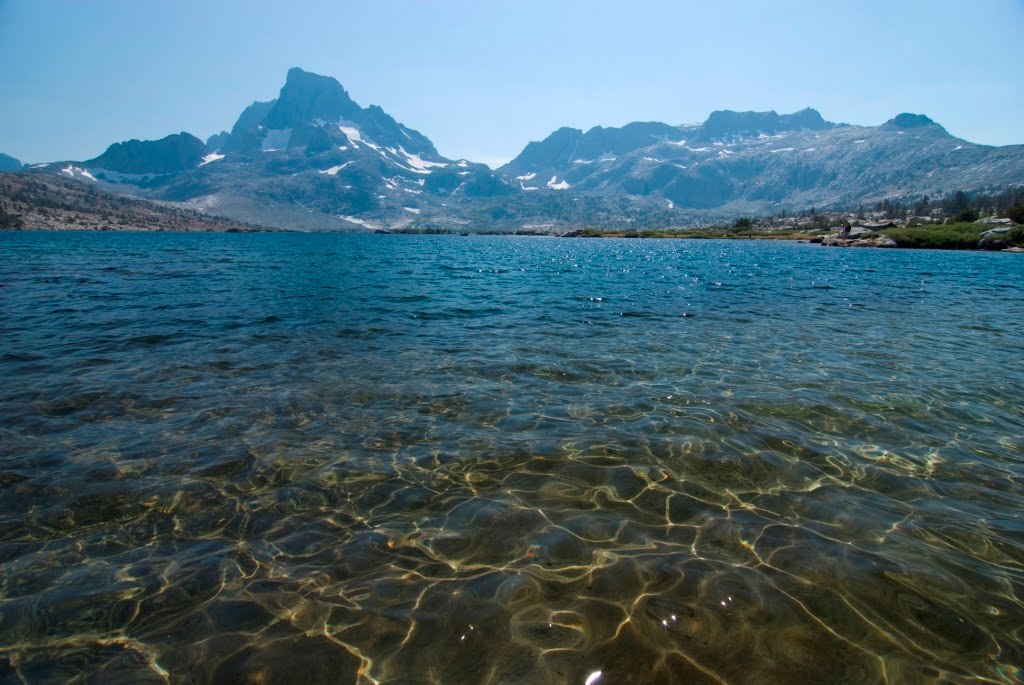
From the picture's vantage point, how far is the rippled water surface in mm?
5125

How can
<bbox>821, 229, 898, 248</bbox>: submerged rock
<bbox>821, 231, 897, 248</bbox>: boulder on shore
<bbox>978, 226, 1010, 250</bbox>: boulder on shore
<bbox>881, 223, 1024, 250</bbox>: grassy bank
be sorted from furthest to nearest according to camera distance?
<bbox>821, 229, 898, 248</bbox>: submerged rock, <bbox>821, 231, 897, 248</bbox>: boulder on shore, <bbox>978, 226, 1010, 250</bbox>: boulder on shore, <bbox>881, 223, 1024, 250</bbox>: grassy bank

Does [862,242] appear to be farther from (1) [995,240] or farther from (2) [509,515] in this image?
(2) [509,515]

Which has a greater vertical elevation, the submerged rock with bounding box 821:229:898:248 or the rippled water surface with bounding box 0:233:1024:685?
the rippled water surface with bounding box 0:233:1024:685

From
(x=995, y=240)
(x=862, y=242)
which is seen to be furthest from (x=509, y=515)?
(x=862, y=242)

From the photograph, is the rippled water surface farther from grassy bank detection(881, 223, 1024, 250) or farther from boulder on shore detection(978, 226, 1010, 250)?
grassy bank detection(881, 223, 1024, 250)

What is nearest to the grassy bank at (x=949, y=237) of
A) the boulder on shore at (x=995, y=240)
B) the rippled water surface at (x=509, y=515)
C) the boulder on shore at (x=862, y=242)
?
the boulder on shore at (x=995, y=240)

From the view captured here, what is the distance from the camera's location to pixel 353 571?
6.41 meters

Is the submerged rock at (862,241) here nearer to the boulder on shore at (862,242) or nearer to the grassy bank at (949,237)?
the boulder on shore at (862,242)

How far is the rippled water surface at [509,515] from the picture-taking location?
5125 millimetres

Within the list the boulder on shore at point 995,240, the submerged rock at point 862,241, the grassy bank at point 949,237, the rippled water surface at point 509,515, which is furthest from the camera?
the submerged rock at point 862,241

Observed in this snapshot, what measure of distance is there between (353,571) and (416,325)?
18.0 meters

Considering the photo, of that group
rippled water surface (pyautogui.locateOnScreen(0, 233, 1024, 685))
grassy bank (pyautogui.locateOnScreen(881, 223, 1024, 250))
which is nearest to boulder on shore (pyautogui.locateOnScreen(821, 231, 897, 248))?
grassy bank (pyautogui.locateOnScreen(881, 223, 1024, 250))

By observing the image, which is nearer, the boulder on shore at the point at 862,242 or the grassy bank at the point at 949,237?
the grassy bank at the point at 949,237

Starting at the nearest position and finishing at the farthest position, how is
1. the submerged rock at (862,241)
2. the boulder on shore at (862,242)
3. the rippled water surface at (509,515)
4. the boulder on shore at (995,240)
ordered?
the rippled water surface at (509,515)
the boulder on shore at (995,240)
the boulder on shore at (862,242)
the submerged rock at (862,241)
